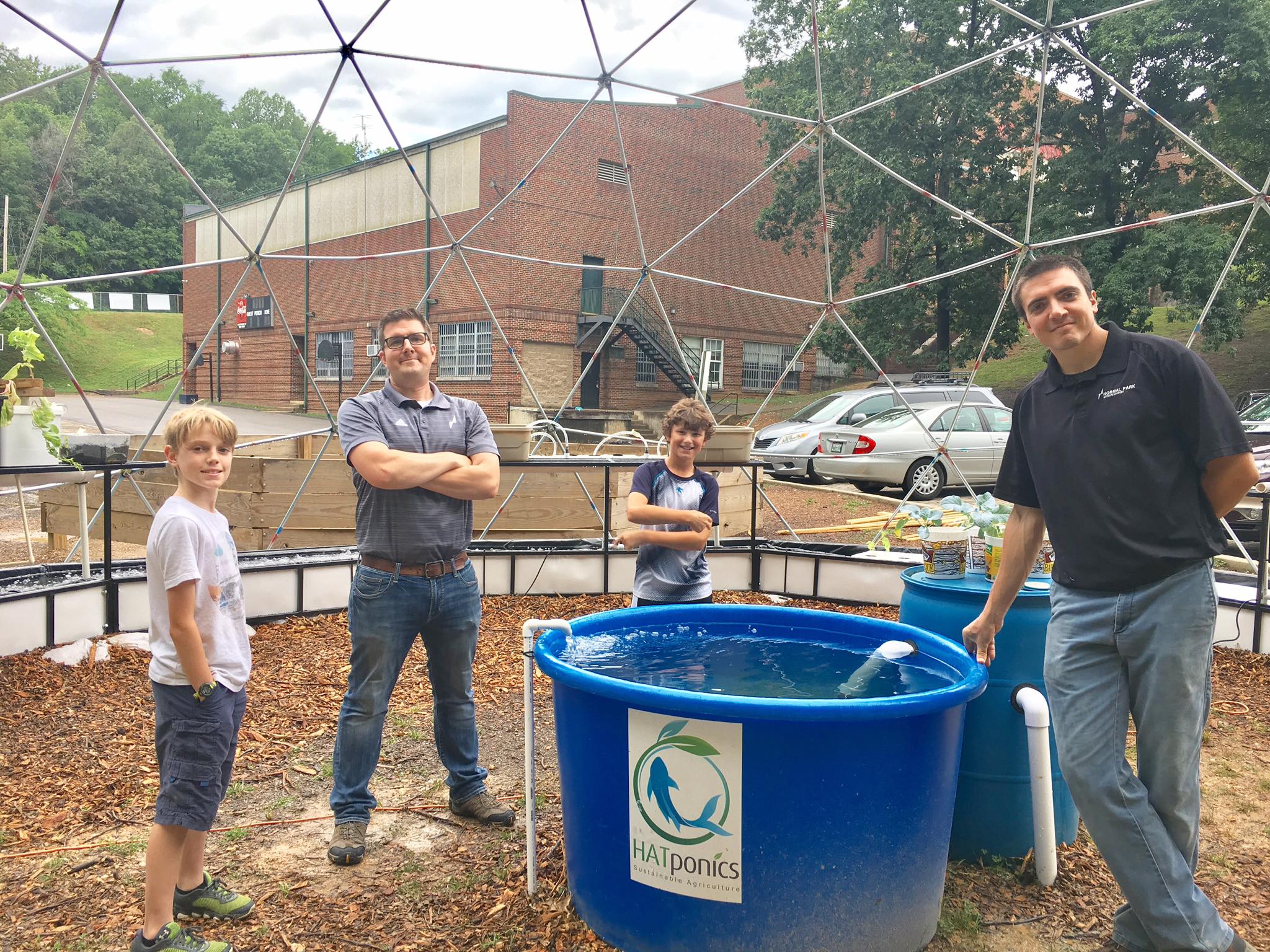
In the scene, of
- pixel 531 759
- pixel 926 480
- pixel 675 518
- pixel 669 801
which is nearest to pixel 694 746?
pixel 669 801

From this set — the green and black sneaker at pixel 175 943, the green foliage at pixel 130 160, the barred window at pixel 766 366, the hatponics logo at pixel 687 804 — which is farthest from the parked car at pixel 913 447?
the green and black sneaker at pixel 175 943

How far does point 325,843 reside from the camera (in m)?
3.42

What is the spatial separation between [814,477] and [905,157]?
191 inches

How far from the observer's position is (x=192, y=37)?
6180 millimetres

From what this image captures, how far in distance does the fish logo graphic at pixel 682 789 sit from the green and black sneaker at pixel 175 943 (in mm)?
1335

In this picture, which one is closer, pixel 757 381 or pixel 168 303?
pixel 168 303

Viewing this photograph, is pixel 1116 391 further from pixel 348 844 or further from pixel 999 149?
pixel 999 149

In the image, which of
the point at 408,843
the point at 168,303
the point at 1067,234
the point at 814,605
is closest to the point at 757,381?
the point at 1067,234

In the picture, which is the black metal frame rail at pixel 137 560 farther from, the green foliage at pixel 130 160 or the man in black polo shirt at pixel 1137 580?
the man in black polo shirt at pixel 1137 580

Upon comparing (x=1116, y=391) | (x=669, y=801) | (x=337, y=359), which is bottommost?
(x=669, y=801)

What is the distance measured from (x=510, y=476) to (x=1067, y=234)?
751cm

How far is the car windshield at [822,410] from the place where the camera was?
1422 centimetres

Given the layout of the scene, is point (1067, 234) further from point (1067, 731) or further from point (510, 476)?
point (1067, 731)

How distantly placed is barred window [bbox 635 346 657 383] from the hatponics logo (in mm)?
11073
